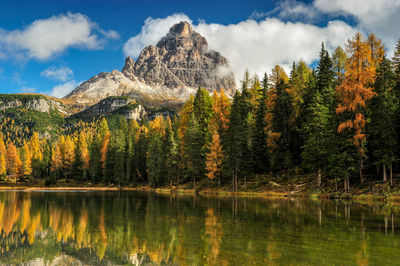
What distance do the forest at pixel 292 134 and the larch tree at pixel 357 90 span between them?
0.11m

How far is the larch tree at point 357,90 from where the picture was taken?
38.8m

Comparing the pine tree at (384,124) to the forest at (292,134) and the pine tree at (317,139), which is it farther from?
the pine tree at (317,139)

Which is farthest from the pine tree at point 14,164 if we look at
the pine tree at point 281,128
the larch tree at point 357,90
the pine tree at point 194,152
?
the larch tree at point 357,90

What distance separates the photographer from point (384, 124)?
37219 millimetres

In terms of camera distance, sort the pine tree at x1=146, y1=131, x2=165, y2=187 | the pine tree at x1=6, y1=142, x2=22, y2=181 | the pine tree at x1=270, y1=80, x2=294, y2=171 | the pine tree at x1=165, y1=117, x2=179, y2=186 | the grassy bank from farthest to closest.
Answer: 1. the pine tree at x1=6, y1=142, x2=22, y2=181
2. the pine tree at x1=146, y1=131, x2=165, y2=187
3. the pine tree at x1=165, y1=117, x2=179, y2=186
4. the pine tree at x1=270, y1=80, x2=294, y2=171
5. the grassy bank

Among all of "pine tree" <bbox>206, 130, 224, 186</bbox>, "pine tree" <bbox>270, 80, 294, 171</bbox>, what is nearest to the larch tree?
"pine tree" <bbox>270, 80, 294, 171</bbox>

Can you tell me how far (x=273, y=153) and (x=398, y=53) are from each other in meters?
25.2

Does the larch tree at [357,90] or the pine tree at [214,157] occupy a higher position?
the larch tree at [357,90]

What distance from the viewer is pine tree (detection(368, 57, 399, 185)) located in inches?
1447

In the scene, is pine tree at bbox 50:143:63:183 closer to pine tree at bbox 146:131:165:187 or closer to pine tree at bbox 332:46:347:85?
pine tree at bbox 146:131:165:187

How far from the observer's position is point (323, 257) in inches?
470

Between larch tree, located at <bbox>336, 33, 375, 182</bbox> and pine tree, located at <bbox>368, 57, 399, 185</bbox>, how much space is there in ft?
3.23

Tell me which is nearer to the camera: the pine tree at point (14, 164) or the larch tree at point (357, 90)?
the larch tree at point (357, 90)

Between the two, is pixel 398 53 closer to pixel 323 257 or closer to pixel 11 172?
pixel 323 257
